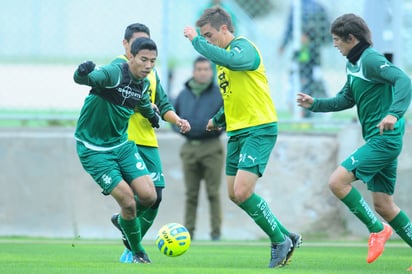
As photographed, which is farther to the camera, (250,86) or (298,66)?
(298,66)

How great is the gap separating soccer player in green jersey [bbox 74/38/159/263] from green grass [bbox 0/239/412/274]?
2.05 feet

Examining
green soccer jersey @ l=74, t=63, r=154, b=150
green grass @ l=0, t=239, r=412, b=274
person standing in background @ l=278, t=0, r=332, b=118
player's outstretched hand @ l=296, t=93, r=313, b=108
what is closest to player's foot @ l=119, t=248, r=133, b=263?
green grass @ l=0, t=239, r=412, b=274

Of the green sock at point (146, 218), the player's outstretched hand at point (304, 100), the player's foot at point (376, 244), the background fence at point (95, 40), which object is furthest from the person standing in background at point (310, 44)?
the player's foot at point (376, 244)

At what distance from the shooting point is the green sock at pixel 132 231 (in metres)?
10.1

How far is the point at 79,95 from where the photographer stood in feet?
52.9

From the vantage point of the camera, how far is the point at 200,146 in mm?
15336

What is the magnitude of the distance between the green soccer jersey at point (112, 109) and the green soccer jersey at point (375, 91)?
208 centimetres

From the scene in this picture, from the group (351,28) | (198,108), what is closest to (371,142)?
(351,28)

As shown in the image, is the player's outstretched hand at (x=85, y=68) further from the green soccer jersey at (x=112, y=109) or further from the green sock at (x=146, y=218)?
the green sock at (x=146, y=218)

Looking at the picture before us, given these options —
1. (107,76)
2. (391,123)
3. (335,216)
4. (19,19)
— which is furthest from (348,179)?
(19,19)

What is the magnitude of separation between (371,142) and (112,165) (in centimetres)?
255

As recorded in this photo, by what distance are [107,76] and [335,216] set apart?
7290 millimetres

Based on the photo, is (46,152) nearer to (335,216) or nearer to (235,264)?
(335,216)

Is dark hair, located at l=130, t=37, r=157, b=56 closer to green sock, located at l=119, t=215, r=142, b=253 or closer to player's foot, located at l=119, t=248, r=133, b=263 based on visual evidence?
green sock, located at l=119, t=215, r=142, b=253
